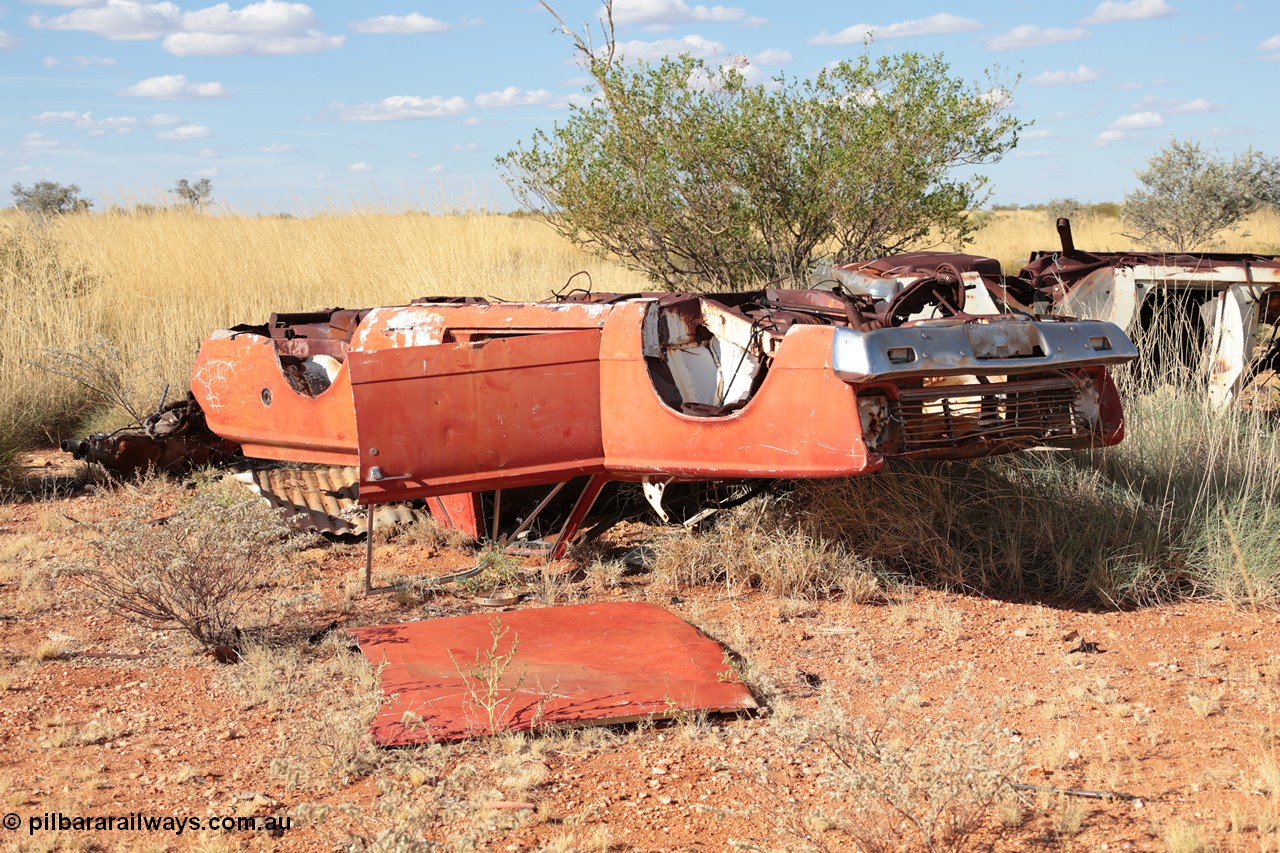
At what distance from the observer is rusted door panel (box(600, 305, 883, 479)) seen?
4441mm

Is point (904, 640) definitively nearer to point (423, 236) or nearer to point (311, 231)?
point (423, 236)

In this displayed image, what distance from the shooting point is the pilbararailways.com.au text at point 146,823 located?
314 cm

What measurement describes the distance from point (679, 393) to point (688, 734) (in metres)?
1.90

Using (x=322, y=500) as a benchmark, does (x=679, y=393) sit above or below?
above

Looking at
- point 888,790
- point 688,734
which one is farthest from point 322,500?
point 888,790

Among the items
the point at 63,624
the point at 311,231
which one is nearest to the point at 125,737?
the point at 63,624

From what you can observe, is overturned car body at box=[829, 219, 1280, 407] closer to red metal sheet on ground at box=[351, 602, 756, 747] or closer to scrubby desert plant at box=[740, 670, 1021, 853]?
red metal sheet on ground at box=[351, 602, 756, 747]

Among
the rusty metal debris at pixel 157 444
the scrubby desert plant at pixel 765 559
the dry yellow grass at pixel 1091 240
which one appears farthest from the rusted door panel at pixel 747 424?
the dry yellow grass at pixel 1091 240

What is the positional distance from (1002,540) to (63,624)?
4298 mm

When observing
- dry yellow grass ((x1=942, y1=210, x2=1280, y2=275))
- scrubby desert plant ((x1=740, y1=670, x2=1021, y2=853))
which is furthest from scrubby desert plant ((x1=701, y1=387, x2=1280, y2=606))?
dry yellow grass ((x1=942, y1=210, x2=1280, y2=275))

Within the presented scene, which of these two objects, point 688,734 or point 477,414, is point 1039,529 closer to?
point 688,734

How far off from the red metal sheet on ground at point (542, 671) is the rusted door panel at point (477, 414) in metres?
0.63

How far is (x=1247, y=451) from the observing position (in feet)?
18.8

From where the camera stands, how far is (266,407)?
6.33 m
